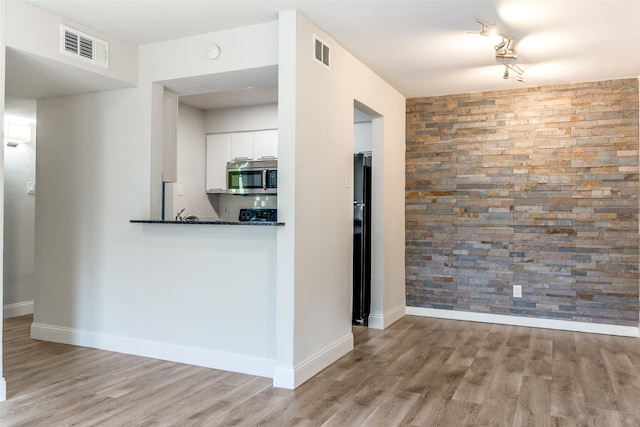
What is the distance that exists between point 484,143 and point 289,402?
345 centimetres

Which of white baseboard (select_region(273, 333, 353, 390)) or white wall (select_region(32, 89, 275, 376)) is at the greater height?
white wall (select_region(32, 89, 275, 376))

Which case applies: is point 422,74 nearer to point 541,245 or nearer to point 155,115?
point 541,245

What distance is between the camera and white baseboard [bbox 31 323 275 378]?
3367 mm

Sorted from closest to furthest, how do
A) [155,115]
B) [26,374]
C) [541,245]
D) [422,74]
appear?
[26,374]
[155,115]
[422,74]
[541,245]

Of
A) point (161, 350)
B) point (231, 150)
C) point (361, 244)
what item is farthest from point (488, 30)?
point (231, 150)

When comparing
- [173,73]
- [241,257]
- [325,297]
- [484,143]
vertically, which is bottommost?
[325,297]

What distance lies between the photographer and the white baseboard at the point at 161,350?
3367 mm

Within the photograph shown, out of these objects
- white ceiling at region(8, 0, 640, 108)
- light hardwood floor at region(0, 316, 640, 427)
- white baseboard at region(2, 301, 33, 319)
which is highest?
white ceiling at region(8, 0, 640, 108)

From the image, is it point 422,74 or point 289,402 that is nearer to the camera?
point 289,402

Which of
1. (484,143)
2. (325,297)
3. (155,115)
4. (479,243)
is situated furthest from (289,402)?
(484,143)

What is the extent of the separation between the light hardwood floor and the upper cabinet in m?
2.60

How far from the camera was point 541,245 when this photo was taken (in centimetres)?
486

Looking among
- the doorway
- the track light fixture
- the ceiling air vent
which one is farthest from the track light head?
the ceiling air vent

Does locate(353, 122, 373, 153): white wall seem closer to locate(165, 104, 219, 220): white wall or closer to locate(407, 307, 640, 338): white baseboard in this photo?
locate(407, 307, 640, 338): white baseboard
